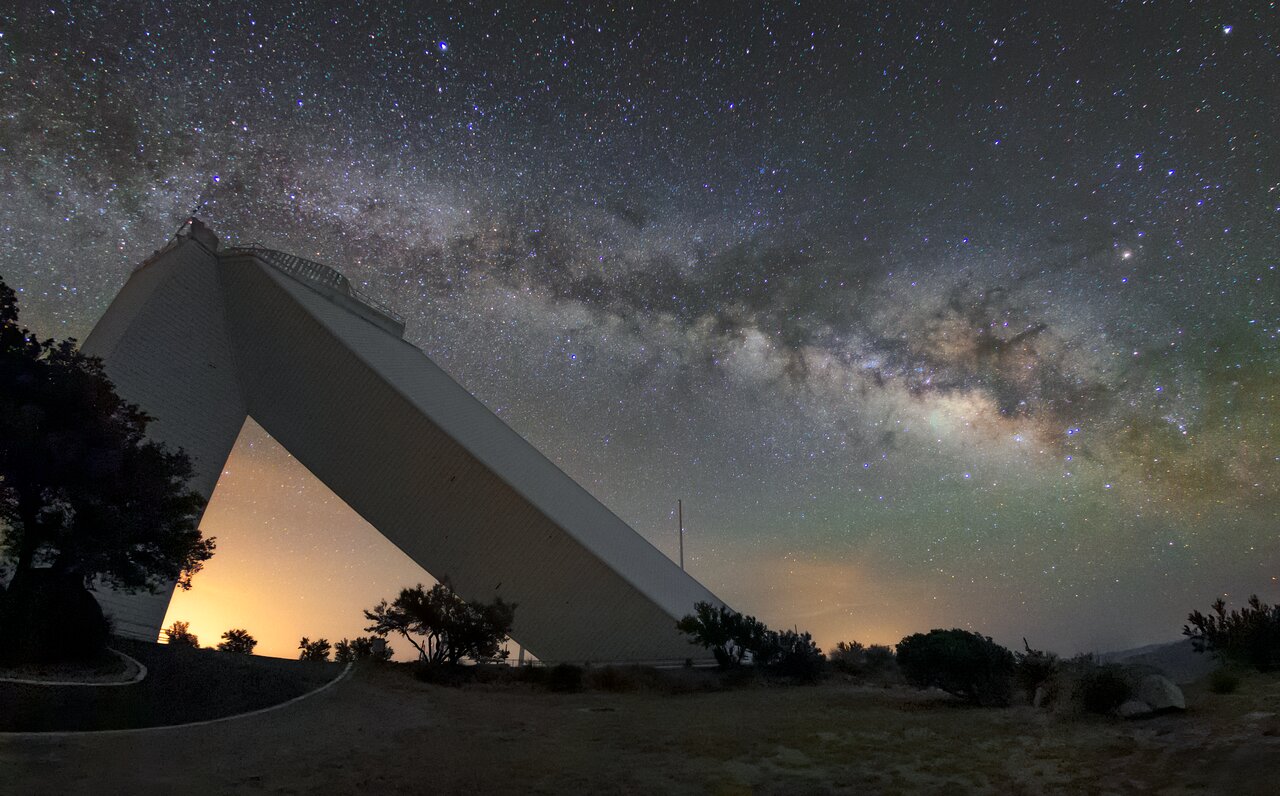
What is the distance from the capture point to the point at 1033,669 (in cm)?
994

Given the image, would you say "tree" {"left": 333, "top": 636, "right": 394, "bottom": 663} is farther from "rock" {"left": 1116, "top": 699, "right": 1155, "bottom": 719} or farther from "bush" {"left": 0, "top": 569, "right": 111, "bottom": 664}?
"rock" {"left": 1116, "top": 699, "right": 1155, "bottom": 719}

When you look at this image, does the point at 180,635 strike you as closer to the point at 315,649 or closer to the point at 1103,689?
the point at 315,649

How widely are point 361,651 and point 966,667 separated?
45.0 feet

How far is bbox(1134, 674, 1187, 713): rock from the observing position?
729 cm

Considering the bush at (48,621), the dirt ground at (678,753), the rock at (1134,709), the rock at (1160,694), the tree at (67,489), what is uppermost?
the tree at (67,489)

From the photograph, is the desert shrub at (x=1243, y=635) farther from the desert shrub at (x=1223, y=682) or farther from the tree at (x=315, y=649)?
the tree at (x=315, y=649)

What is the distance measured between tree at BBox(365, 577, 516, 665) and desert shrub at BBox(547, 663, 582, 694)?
1.35 metres

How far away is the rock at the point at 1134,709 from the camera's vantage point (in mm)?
7375

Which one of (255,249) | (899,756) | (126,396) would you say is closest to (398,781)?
(899,756)

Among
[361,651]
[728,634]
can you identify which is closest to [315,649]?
[361,651]

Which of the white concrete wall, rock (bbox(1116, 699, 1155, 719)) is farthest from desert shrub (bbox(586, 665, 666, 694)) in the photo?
rock (bbox(1116, 699, 1155, 719))

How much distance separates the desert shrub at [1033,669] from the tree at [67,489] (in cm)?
1362

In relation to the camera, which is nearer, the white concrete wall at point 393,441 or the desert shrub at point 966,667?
the desert shrub at point 966,667

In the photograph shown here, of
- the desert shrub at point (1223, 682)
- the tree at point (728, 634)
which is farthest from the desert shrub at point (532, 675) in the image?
the desert shrub at point (1223, 682)
